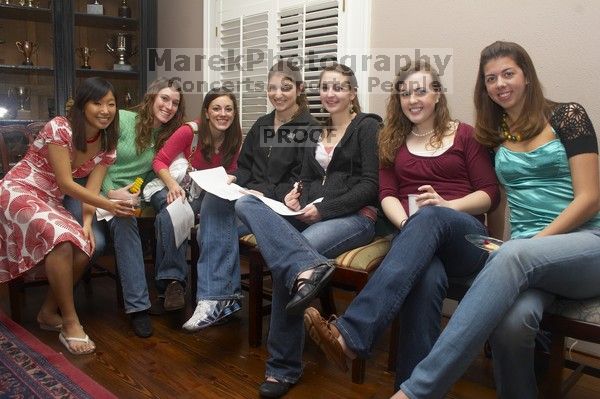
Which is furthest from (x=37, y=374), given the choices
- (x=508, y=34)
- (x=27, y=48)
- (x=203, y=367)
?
(x=27, y=48)

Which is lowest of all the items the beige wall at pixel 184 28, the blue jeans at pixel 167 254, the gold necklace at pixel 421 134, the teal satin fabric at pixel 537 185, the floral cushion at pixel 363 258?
the blue jeans at pixel 167 254

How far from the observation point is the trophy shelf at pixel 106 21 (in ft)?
12.5

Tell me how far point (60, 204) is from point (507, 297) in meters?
1.76

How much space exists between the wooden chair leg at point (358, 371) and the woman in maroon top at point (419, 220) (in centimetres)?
22

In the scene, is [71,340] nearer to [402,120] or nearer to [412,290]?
[412,290]

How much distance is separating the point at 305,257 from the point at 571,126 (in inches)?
33.8

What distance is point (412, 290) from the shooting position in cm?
142

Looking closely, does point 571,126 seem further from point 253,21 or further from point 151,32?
point 151,32

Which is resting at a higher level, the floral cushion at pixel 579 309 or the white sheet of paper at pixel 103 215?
the white sheet of paper at pixel 103 215

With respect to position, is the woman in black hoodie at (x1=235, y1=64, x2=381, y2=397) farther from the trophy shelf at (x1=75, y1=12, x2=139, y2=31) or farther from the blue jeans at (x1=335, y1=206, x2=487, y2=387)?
the trophy shelf at (x1=75, y1=12, x2=139, y2=31)

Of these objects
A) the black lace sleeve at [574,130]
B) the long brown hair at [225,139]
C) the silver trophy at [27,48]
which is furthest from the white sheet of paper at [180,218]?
the silver trophy at [27,48]

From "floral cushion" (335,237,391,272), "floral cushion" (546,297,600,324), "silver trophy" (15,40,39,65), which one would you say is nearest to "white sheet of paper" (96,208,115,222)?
"floral cushion" (335,237,391,272)

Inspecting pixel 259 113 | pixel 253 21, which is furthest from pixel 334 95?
pixel 253 21

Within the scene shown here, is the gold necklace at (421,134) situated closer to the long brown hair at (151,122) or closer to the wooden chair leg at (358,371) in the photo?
the wooden chair leg at (358,371)
